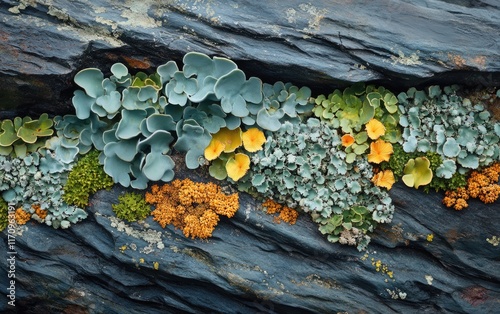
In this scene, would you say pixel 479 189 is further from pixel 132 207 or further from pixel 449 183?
pixel 132 207

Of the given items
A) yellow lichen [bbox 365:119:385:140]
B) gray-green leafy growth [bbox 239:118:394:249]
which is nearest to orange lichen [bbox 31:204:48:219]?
gray-green leafy growth [bbox 239:118:394:249]

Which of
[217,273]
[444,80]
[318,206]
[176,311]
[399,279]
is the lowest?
[176,311]

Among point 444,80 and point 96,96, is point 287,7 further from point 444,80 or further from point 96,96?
point 96,96

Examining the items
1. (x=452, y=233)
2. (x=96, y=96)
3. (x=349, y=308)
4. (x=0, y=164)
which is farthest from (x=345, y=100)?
(x=0, y=164)

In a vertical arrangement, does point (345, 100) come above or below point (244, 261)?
above

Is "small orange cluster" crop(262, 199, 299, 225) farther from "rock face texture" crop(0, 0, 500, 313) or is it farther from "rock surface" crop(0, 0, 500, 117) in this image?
"rock surface" crop(0, 0, 500, 117)

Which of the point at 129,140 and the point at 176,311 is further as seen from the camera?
the point at 176,311
